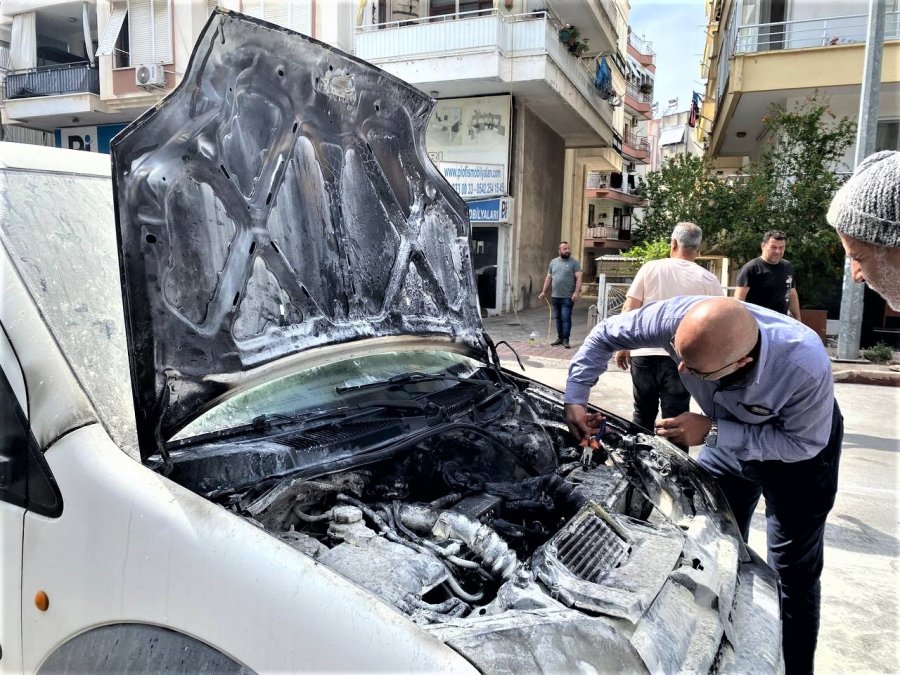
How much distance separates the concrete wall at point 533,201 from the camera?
15539 mm

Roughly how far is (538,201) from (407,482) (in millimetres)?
16091

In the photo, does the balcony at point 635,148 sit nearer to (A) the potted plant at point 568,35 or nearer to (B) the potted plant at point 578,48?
(B) the potted plant at point 578,48

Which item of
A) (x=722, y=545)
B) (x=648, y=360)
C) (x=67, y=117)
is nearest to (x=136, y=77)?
(x=67, y=117)

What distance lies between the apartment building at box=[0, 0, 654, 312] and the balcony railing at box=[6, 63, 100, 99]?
4 cm

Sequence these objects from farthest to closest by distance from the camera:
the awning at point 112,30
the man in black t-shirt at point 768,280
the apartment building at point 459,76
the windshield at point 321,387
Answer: the awning at point 112,30 < the apartment building at point 459,76 < the man in black t-shirt at point 768,280 < the windshield at point 321,387

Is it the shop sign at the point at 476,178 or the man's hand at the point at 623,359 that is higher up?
the shop sign at the point at 476,178

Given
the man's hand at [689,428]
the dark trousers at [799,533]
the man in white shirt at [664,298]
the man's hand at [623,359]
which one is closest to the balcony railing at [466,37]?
the man in white shirt at [664,298]

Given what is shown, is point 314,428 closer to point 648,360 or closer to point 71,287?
point 71,287

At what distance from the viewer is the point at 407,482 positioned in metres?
2.28

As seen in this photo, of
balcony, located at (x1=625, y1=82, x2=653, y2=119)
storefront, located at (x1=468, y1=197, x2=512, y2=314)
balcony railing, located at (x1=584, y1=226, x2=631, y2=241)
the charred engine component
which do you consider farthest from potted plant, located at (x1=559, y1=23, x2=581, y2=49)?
balcony, located at (x1=625, y1=82, x2=653, y2=119)

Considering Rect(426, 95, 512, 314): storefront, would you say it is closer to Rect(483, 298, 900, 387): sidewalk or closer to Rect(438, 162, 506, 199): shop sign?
Rect(438, 162, 506, 199): shop sign

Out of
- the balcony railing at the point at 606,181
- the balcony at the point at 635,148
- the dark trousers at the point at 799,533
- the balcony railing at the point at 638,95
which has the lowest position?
the dark trousers at the point at 799,533

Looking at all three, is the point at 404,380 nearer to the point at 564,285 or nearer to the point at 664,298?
the point at 664,298

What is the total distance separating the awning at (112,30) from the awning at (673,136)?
126 ft
